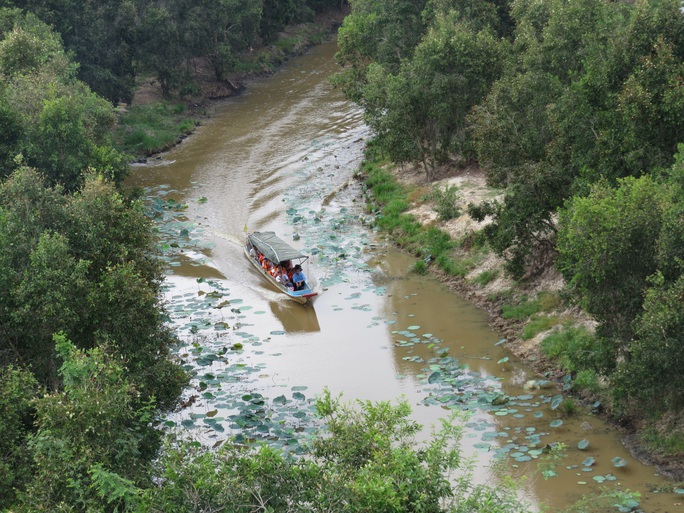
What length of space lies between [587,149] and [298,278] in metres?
12.8

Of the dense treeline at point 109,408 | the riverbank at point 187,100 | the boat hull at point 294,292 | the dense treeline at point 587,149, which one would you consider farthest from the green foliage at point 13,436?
the riverbank at point 187,100

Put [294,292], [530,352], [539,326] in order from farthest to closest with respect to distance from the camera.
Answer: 1. [294,292]
2. [539,326]
3. [530,352]

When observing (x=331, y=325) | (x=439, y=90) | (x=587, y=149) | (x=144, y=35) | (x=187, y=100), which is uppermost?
(x=144, y=35)

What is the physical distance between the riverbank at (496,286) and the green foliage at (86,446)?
12873mm

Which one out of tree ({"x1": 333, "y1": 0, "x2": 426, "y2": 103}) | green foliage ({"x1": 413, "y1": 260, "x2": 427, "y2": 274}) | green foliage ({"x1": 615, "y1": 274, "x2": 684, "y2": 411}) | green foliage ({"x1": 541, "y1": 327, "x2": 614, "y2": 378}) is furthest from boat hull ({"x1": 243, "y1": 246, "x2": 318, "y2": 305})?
tree ({"x1": 333, "y1": 0, "x2": 426, "y2": 103})

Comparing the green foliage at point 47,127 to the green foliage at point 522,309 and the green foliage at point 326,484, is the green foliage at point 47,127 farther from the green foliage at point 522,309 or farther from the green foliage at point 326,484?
the green foliage at point 326,484

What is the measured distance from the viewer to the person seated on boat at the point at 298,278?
105ft

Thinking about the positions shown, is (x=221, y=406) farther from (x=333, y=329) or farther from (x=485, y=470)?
(x=485, y=470)

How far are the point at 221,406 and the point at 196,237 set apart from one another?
615 inches

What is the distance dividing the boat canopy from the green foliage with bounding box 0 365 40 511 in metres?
15.8

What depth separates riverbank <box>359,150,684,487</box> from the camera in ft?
68.9

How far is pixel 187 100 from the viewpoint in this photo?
198 ft

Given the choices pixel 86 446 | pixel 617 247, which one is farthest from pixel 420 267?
pixel 86 446

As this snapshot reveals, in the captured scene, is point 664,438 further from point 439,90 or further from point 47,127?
point 47,127
